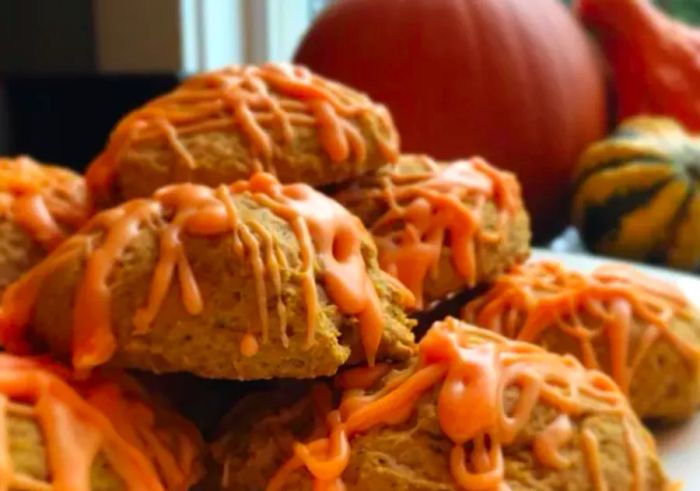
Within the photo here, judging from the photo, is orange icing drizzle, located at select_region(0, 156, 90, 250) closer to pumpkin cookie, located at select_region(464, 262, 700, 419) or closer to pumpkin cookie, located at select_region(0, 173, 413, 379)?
pumpkin cookie, located at select_region(0, 173, 413, 379)

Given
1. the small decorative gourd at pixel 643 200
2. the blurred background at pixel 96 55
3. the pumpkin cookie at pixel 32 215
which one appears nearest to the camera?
the pumpkin cookie at pixel 32 215

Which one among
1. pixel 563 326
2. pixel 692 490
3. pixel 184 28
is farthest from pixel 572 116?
pixel 692 490

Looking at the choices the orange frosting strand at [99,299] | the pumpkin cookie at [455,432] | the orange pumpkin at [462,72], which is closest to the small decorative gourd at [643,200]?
the orange pumpkin at [462,72]

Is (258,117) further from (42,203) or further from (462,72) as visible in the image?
(462,72)

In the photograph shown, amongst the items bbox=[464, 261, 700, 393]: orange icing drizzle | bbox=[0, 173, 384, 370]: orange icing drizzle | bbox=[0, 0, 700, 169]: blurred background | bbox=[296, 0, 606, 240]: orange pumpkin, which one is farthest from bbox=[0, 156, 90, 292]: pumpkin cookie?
bbox=[0, 0, 700, 169]: blurred background

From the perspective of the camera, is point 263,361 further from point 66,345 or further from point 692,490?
point 692,490

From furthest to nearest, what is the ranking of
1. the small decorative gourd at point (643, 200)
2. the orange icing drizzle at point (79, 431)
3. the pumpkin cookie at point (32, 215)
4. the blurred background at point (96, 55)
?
the blurred background at point (96, 55) < the small decorative gourd at point (643, 200) < the pumpkin cookie at point (32, 215) < the orange icing drizzle at point (79, 431)

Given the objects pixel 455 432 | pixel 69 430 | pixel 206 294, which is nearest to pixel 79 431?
pixel 69 430

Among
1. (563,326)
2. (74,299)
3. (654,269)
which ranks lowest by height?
(654,269)

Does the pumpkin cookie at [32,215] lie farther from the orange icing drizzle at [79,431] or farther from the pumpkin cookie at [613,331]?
the pumpkin cookie at [613,331]
